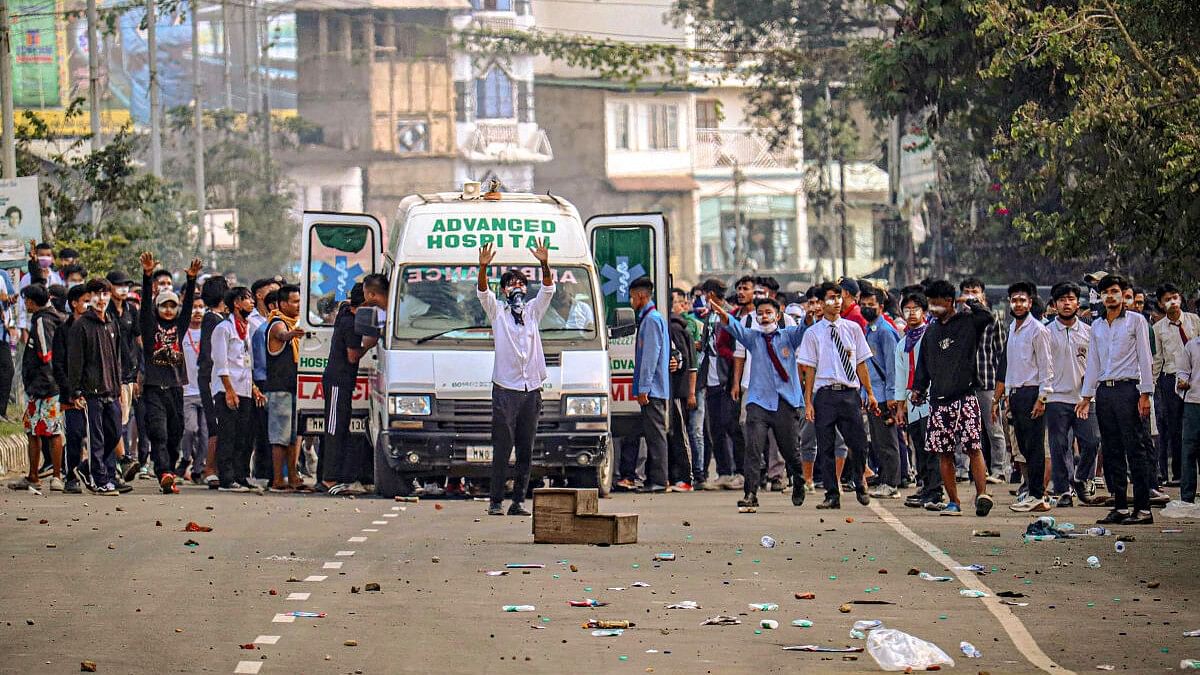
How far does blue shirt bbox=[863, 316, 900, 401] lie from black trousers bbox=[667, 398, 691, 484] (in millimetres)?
2108

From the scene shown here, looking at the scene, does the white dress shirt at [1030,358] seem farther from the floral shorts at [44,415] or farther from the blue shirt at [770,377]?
the floral shorts at [44,415]

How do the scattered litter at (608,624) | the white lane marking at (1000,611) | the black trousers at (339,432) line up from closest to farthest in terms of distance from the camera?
the white lane marking at (1000,611)
the scattered litter at (608,624)
the black trousers at (339,432)

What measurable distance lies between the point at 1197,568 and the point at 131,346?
12006 millimetres

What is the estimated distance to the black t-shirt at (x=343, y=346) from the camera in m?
19.6

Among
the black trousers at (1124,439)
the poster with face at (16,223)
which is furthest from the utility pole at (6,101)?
the black trousers at (1124,439)

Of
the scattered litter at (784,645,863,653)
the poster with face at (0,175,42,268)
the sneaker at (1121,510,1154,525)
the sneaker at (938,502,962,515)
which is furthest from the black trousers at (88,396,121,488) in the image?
the scattered litter at (784,645,863,653)

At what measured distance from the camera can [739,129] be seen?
80.8 metres

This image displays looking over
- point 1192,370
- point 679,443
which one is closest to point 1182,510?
point 1192,370

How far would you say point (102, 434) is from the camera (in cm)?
1931

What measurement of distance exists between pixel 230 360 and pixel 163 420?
968mm

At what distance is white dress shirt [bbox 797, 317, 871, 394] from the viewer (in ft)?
58.6

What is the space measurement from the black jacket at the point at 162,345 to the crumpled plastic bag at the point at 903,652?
1234 cm

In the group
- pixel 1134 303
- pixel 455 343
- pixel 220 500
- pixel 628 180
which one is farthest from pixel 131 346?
pixel 628 180

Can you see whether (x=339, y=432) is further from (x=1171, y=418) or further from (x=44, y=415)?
(x=1171, y=418)
